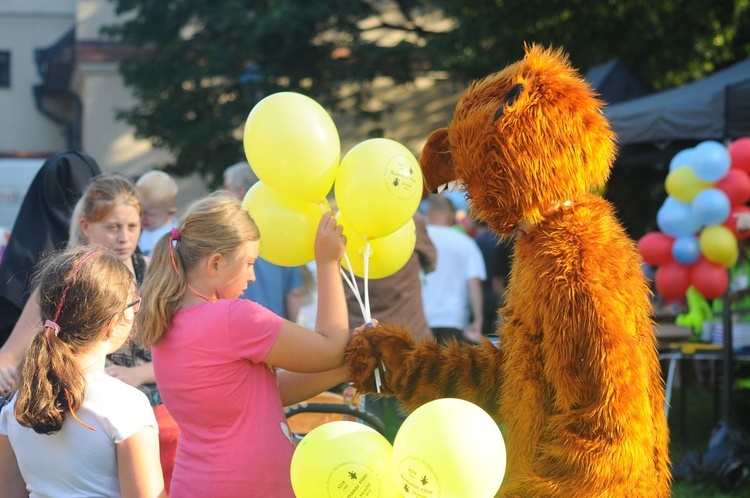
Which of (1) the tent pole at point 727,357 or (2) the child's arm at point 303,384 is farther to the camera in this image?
(1) the tent pole at point 727,357

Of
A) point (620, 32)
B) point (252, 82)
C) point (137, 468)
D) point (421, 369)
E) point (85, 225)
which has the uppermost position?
point (620, 32)

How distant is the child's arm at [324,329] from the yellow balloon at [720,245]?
12.4ft

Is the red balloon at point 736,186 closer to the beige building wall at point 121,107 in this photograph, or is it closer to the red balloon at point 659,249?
the red balloon at point 659,249

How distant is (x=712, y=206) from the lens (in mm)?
5543

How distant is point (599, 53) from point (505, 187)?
10884 millimetres

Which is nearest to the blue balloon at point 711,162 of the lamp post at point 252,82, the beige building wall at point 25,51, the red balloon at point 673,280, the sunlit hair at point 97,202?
the red balloon at point 673,280

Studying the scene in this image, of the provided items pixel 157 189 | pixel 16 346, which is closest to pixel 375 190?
pixel 16 346

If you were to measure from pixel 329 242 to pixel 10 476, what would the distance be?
1.09 m

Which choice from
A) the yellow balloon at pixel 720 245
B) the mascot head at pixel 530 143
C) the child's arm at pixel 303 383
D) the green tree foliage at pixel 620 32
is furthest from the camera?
the green tree foliage at pixel 620 32

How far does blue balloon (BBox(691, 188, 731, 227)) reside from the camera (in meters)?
5.54

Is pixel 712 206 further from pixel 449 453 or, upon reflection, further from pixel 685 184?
pixel 449 453

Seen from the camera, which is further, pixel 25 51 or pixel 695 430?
pixel 25 51

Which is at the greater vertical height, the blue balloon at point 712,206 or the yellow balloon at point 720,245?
the blue balloon at point 712,206

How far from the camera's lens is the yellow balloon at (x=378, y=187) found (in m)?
2.54
